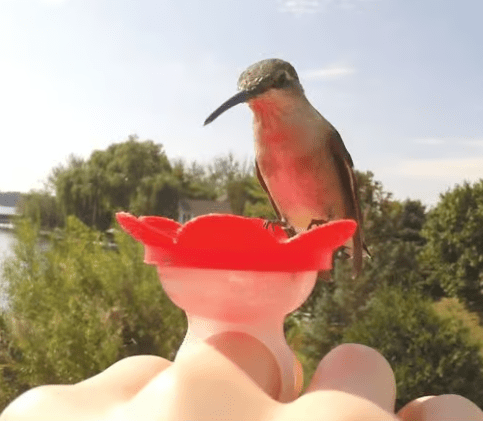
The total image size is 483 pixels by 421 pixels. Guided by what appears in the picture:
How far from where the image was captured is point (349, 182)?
1.02 m

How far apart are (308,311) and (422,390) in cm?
334

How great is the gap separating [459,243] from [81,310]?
6554mm

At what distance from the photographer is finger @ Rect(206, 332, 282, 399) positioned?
883 mm

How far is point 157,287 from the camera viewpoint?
6.65 meters

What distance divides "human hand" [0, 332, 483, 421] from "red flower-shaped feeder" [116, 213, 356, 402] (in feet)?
0.11

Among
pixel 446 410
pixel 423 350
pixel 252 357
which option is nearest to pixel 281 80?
pixel 252 357

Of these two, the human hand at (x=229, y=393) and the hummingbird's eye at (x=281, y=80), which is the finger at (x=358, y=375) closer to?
the human hand at (x=229, y=393)

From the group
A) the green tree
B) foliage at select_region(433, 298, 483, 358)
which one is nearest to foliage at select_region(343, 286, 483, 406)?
the green tree

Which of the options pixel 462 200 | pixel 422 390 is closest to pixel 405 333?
pixel 422 390

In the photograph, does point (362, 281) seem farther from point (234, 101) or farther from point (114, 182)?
point (114, 182)

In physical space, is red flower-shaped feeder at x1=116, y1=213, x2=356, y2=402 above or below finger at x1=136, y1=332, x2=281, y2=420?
above

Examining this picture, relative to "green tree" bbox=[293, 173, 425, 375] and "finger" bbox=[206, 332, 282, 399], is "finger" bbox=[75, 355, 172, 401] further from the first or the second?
"green tree" bbox=[293, 173, 425, 375]

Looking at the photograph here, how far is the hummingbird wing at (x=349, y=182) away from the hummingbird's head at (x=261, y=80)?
11cm

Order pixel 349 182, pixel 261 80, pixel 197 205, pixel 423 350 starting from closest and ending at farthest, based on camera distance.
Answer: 1. pixel 261 80
2. pixel 349 182
3. pixel 423 350
4. pixel 197 205
